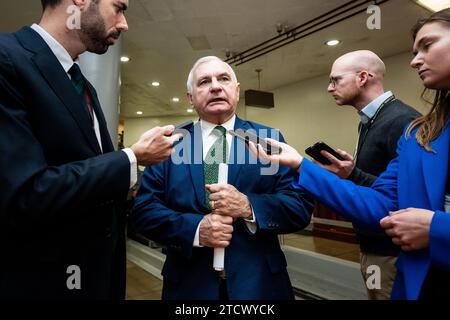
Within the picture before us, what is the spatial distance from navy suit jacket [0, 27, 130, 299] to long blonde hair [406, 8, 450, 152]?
42.2 inches

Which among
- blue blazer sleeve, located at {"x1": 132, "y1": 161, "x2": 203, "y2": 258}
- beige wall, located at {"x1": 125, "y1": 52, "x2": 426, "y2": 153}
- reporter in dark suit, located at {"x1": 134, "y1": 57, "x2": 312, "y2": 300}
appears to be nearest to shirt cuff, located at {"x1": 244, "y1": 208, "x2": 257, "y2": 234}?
reporter in dark suit, located at {"x1": 134, "y1": 57, "x2": 312, "y2": 300}

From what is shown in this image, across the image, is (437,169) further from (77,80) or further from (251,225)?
(77,80)

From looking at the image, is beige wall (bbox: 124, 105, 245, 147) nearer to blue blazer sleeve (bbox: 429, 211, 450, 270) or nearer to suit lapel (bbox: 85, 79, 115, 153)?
suit lapel (bbox: 85, 79, 115, 153)

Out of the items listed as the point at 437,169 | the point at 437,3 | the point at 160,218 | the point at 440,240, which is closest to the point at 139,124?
the point at 437,3

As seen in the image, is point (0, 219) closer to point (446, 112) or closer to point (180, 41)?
point (446, 112)

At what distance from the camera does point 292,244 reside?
5629mm

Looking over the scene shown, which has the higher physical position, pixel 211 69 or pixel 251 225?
pixel 211 69

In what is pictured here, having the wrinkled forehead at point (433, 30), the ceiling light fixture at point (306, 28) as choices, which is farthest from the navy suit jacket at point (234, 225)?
the ceiling light fixture at point (306, 28)

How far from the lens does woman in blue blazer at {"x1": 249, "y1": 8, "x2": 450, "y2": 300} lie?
Answer: 0.90 m

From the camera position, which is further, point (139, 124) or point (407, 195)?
point (139, 124)

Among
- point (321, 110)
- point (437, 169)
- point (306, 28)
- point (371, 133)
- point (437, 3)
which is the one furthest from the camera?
point (321, 110)

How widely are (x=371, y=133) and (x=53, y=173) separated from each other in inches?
67.5
